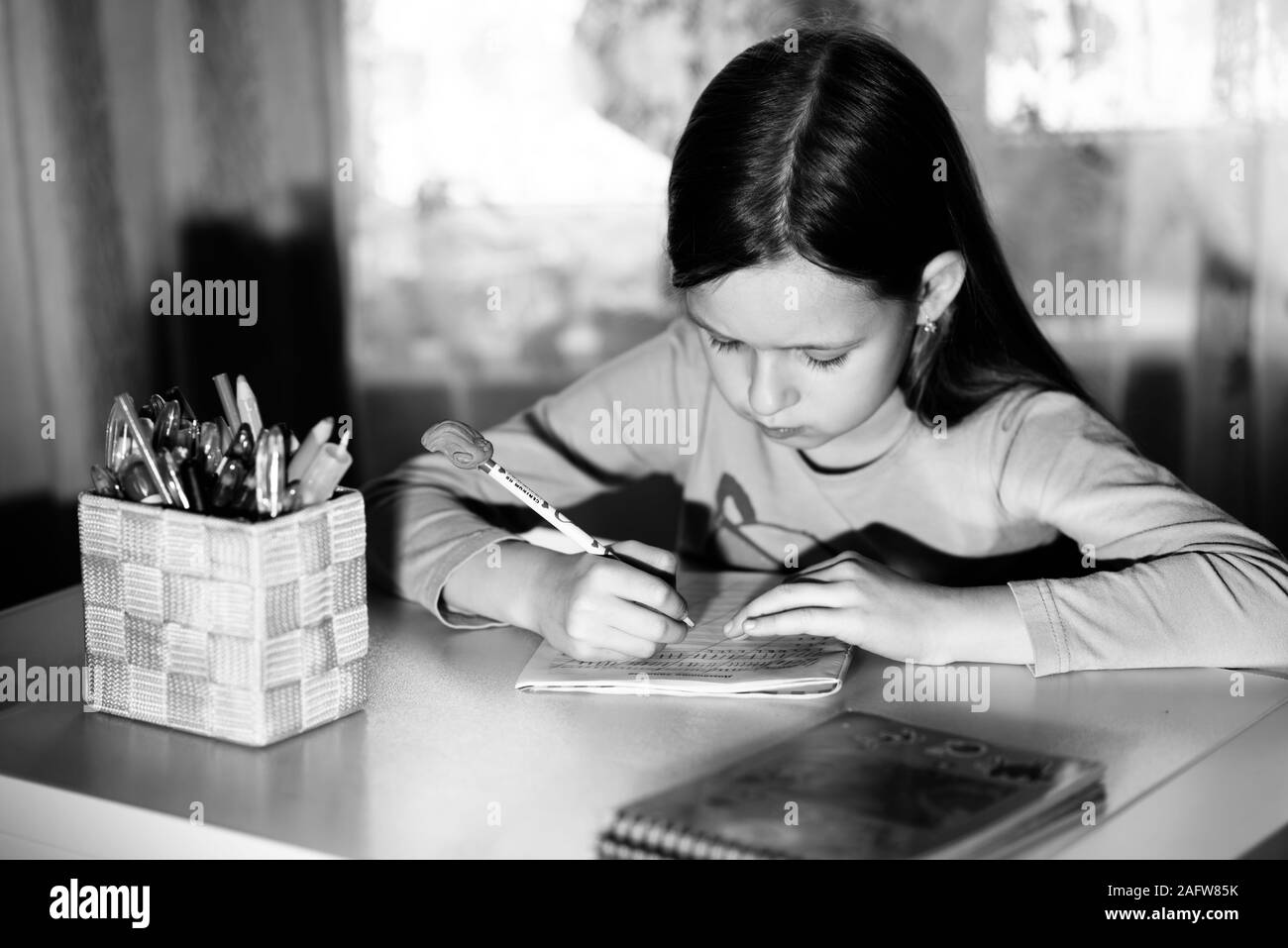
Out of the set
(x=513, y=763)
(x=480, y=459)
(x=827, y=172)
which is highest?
(x=827, y=172)

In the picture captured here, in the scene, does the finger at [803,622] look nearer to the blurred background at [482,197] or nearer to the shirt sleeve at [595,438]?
the shirt sleeve at [595,438]

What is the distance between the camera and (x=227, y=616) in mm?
858

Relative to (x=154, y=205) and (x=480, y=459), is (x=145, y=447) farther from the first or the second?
(x=154, y=205)

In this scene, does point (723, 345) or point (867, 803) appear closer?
point (867, 803)

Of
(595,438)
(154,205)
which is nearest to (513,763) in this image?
(595,438)

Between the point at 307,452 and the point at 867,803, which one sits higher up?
the point at 307,452

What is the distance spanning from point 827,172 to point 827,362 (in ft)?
0.46

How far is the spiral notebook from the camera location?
2.34ft

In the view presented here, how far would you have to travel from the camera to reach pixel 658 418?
1.43 meters

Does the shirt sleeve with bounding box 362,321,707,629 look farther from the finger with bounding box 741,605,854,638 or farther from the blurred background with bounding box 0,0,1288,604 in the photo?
the blurred background with bounding box 0,0,1288,604

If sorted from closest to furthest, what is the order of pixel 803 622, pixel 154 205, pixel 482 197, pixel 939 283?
pixel 803 622
pixel 939 283
pixel 154 205
pixel 482 197

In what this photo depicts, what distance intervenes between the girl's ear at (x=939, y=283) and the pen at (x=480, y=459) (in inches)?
13.5
